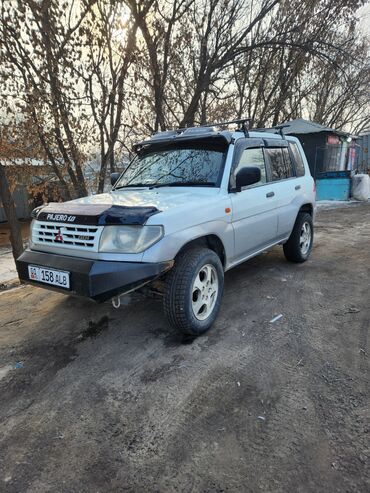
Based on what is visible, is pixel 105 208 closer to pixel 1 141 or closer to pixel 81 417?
pixel 81 417

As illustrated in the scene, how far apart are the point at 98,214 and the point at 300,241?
356cm

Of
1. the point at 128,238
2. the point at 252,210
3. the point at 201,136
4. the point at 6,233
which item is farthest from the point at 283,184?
the point at 6,233

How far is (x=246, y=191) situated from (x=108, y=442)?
2892 mm

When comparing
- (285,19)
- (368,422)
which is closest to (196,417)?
(368,422)

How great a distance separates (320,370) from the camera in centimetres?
275

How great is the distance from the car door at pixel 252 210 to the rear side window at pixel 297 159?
3.47 feet

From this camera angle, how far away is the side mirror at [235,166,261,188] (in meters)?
3.66

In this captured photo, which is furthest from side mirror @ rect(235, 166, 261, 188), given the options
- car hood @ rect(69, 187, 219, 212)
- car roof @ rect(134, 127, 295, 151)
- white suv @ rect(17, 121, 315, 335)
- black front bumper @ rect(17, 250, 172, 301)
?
black front bumper @ rect(17, 250, 172, 301)

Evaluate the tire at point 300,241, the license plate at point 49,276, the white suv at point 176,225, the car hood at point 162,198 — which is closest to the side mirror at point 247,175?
the white suv at point 176,225

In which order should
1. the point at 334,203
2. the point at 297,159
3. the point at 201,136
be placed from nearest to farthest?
1. the point at 201,136
2. the point at 297,159
3. the point at 334,203

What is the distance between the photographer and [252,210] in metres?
4.10

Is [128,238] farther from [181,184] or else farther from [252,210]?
[252,210]

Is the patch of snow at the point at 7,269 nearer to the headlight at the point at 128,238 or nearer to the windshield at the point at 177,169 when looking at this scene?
the windshield at the point at 177,169

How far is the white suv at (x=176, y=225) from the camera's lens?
2865mm
